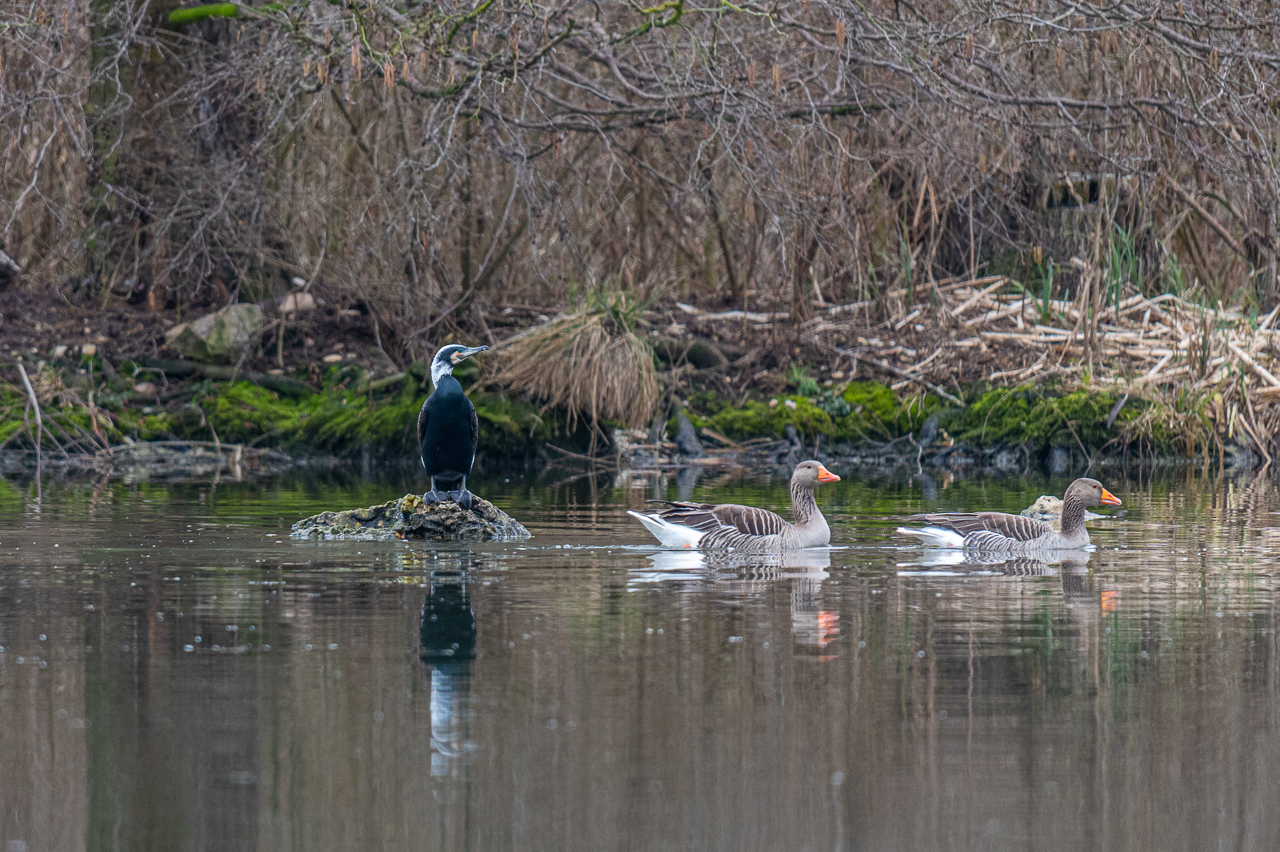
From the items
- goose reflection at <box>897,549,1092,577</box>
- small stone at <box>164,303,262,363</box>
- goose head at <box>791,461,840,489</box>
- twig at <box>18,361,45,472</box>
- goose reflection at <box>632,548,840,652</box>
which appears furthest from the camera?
small stone at <box>164,303,262,363</box>

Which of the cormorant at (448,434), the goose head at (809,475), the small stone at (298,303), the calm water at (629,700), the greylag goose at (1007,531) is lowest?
the calm water at (629,700)

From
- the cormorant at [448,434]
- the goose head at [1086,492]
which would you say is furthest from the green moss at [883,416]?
the goose head at [1086,492]

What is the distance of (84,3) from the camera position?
1834 centimetres

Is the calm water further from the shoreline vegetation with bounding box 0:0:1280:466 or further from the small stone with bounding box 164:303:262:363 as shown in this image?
the small stone with bounding box 164:303:262:363

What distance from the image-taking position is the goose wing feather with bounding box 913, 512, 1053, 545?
10.9 meters

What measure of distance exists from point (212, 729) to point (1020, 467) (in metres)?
15.1

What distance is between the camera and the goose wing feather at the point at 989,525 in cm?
1091

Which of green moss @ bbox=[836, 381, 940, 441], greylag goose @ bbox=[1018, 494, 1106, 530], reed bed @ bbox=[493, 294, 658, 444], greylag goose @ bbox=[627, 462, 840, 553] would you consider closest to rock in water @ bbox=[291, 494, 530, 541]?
greylag goose @ bbox=[627, 462, 840, 553]

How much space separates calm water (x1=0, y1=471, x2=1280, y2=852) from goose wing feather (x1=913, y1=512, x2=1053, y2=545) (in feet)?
1.58

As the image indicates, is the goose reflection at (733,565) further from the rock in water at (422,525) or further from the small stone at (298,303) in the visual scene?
the small stone at (298,303)

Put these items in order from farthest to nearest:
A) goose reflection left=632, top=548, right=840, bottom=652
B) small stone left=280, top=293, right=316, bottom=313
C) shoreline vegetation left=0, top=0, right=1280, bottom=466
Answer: small stone left=280, top=293, right=316, bottom=313 → shoreline vegetation left=0, top=0, right=1280, bottom=466 → goose reflection left=632, top=548, right=840, bottom=652

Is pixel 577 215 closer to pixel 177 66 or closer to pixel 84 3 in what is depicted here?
pixel 177 66

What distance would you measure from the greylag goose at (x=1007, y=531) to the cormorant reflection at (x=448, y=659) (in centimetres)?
335

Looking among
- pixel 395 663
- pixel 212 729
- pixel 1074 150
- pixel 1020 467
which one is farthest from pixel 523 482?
pixel 212 729
